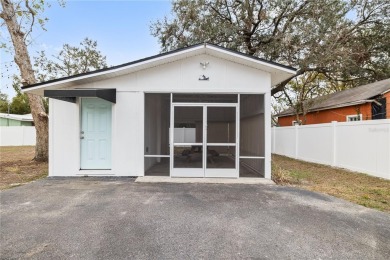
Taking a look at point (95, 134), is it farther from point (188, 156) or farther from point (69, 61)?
point (69, 61)

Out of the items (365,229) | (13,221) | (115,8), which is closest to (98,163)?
(13,221)

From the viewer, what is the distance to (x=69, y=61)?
66.7ft

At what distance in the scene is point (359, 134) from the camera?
26.1ft

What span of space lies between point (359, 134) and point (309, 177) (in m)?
2.29

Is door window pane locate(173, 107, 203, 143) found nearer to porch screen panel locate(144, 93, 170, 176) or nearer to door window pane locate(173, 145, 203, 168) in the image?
door window pane locate(173, 145, 203, 168)

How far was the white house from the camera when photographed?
275 inches

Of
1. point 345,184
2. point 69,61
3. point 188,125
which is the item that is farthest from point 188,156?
point 69,61

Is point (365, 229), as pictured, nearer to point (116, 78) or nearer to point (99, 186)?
point (99, 186)

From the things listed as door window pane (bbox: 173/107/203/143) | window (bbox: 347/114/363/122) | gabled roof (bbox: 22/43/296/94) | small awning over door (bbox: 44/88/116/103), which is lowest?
door window pane (bbox: 173/107/203/143)

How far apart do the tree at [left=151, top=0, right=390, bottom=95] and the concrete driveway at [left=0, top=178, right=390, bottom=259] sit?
26.6 ft

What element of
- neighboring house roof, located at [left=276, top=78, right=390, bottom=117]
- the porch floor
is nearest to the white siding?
the porch floor

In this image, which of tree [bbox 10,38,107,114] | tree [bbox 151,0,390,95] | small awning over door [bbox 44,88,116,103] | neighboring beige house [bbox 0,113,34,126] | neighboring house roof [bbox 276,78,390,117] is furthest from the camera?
neighboring beige house [bbox 0,113,34,126]

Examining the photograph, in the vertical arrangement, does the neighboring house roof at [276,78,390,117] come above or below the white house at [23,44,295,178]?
above

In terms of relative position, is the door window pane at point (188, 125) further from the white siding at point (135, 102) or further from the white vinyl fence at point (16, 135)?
the white vinyl fence at point (16, 135)
